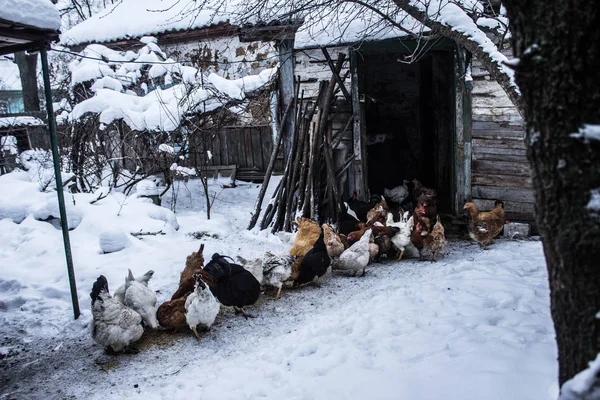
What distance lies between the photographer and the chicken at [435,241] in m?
7.14

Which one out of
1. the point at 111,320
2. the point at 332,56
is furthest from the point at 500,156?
the point at 111,320

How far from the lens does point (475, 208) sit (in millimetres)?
7719

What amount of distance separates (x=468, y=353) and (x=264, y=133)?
1081cm

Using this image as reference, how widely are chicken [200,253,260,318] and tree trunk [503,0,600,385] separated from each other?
3929mm

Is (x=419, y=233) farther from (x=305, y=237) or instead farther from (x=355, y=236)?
(x=305, y=237)

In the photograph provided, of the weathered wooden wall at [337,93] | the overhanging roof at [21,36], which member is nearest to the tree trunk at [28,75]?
the weathered wooden wall at [337,93]

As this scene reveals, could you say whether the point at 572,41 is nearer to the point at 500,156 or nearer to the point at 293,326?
the point at 293,326

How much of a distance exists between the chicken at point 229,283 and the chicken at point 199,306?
35 cm

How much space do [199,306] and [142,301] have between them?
2.12ft

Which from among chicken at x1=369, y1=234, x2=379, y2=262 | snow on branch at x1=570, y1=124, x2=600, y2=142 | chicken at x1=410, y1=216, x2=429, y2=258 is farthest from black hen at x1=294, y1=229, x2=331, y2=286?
snow on branch at x1=570, y1=124, x2=600, y2=142

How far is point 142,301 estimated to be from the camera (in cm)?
499

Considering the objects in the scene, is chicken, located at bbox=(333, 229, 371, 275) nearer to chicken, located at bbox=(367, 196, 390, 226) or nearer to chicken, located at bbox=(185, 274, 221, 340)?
chicken, located at bbox=(367, 196, 390, 226)

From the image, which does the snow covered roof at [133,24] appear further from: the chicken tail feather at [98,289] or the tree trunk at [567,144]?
the tree trunk at [567,144]

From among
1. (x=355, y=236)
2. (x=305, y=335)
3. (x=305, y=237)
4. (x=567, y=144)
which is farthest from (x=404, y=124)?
(x=567, y=144)
